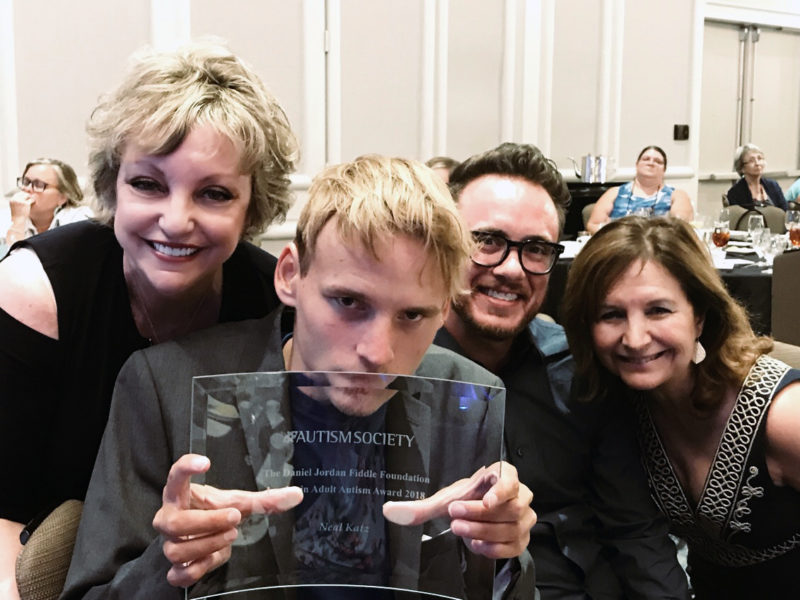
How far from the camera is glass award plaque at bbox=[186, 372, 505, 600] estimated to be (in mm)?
1029

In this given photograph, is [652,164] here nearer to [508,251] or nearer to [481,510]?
[508,251]

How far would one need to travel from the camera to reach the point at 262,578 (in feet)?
3.43

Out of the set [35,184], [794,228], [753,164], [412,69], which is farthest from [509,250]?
[753,164]

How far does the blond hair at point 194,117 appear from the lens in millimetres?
1384

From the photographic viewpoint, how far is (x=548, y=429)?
1.80m

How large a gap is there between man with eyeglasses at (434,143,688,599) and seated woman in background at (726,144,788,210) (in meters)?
6.86

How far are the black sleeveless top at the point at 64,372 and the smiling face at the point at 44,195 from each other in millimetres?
3202

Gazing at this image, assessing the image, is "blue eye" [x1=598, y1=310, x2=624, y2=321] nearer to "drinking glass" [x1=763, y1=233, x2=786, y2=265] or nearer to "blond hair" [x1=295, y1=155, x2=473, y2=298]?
"blond hair" [x1=295, y1=155, x2=473, y2=298]

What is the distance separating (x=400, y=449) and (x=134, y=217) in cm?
65

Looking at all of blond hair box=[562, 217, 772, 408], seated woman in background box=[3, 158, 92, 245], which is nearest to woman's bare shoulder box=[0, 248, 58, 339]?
blond hair box=[562, 217, 772, 408]

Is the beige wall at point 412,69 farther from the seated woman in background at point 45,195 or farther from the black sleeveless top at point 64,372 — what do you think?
the black sleeveless top at point 64,372

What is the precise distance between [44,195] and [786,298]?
3.63 m

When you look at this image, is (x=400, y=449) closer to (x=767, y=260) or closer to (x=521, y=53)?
(x=767, y=260)

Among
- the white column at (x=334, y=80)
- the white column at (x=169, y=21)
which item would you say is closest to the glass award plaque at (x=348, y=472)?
the white column at (x=169, y=21)
